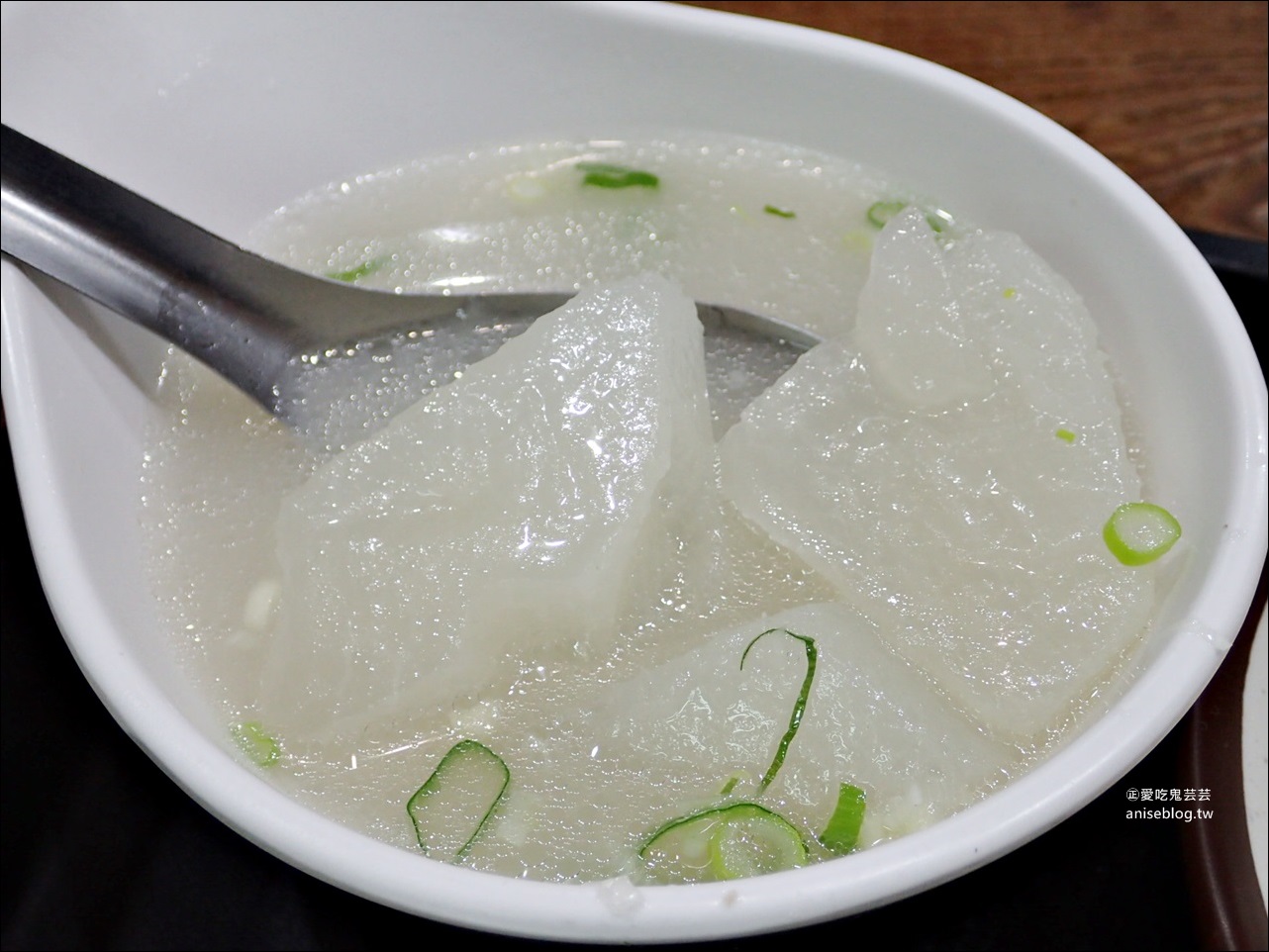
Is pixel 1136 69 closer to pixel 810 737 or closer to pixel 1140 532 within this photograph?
pixel 1140 532

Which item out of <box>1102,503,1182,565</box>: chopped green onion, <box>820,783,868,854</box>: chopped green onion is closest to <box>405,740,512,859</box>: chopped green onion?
<box>820,783,868,854</box>: chopped green onion

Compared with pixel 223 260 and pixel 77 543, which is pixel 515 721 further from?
pixel 223 260

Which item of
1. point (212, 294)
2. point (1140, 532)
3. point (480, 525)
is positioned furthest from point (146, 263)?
point (1140, 532)

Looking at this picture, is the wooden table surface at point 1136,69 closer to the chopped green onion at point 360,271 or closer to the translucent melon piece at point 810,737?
the chopped green onion at point 360,271

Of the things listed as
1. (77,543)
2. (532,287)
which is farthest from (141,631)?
(532,287)

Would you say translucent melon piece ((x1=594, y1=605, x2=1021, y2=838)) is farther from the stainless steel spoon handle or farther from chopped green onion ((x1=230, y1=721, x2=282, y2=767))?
the stainless steel spoon handle

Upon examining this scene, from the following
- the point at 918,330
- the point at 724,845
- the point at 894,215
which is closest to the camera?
the point at 724,845
